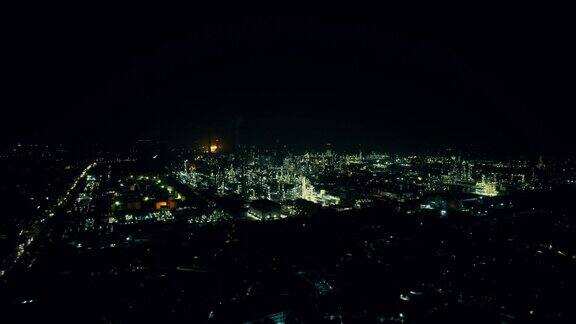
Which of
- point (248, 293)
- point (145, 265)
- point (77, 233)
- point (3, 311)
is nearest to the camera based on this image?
point (3, 311)

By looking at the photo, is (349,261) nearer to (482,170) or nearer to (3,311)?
(3,311)

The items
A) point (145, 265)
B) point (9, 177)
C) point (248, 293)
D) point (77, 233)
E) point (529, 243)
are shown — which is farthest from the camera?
point (9, 177)

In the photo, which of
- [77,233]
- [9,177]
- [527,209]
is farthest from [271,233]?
[9,177]

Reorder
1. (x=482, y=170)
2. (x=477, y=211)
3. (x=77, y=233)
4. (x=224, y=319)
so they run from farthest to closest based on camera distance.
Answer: (x=482, y=170) → (x=477, y=211) → (x=77, y=233) → (x=224, y=319)

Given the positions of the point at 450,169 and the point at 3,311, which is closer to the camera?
the point at 3,311

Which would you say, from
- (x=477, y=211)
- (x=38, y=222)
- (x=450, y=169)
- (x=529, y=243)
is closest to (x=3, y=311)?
(x=38, y=222)

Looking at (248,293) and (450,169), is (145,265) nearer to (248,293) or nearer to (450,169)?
(248,293)
